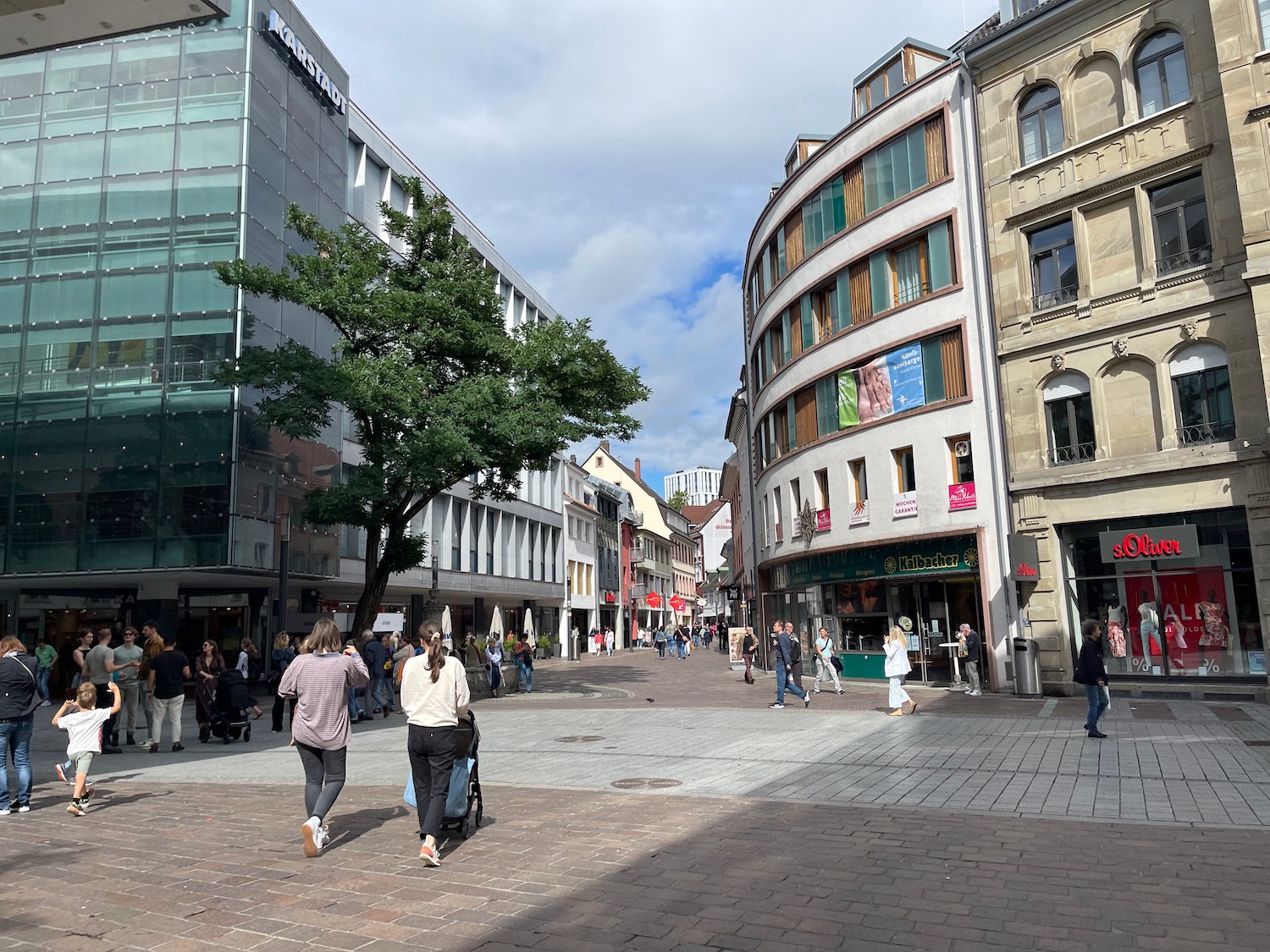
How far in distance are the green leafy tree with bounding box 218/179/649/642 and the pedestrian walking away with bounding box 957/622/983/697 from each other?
9313 mm

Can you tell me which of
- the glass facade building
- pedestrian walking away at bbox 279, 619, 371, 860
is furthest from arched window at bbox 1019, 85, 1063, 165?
pedestrian walking away at bbox 279, 619, 371, 860

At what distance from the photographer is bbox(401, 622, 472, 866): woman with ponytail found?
713 cm

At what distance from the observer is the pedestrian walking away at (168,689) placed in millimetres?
14266

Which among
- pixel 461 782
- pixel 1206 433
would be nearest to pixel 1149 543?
pixel 1206 433

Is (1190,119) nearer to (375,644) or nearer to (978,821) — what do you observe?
(978,821)

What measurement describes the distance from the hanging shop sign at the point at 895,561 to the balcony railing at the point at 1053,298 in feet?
18.8

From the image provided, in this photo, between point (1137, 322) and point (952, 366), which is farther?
point (952, 366)

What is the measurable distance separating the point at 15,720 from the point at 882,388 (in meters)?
21.3

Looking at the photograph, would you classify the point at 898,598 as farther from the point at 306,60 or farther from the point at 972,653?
the point at 306,60

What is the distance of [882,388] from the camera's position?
1005 inches

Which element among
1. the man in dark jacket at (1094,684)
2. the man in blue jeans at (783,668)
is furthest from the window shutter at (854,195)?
the man in dark jacket at (1094,684)

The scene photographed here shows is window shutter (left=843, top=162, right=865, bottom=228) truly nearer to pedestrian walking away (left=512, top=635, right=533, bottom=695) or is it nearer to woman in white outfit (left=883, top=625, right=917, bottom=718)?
woman in white outfit (left=883, top=625, right=917, bottom=718)

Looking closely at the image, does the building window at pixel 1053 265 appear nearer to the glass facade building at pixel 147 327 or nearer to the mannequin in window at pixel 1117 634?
the mannequin in window at pixel 1117 634

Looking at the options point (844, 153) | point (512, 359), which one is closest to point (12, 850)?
point (512, 359)
